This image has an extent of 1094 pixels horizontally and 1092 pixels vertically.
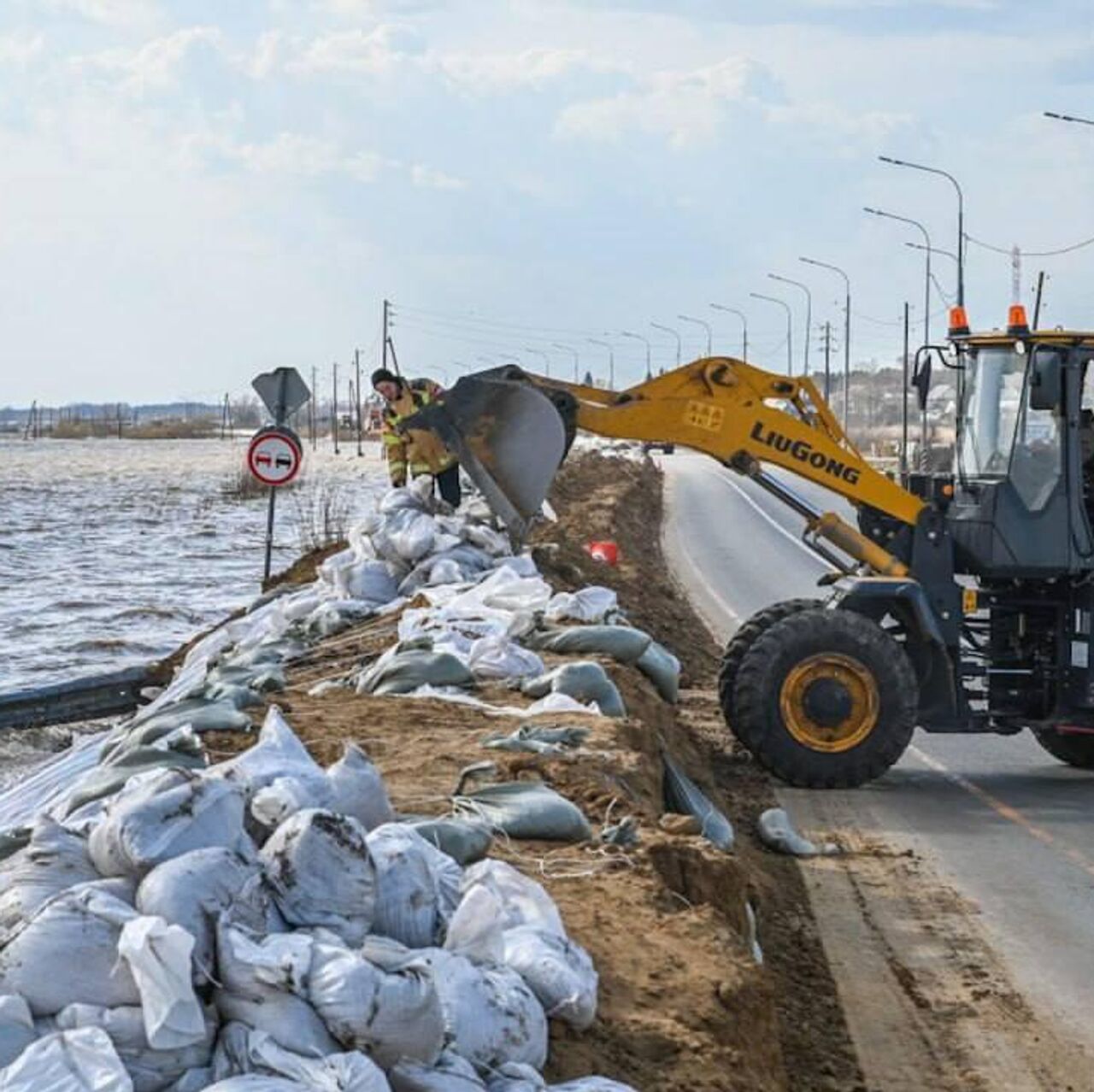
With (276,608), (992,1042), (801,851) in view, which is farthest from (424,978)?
(276,608)

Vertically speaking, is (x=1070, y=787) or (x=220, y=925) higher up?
(x=220, y=925)

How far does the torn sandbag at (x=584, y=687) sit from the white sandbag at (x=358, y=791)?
4.80m

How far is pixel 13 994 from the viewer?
17.5 feet

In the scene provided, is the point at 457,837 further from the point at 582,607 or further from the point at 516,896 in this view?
the point at 582,607

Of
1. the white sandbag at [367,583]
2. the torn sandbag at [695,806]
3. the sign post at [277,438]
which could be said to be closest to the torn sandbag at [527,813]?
the torn sandbag at [695,806]

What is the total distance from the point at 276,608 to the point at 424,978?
531 inches

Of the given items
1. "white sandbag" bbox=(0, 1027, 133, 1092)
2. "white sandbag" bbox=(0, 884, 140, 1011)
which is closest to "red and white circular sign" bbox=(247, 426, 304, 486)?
"white sandbag" bbox=(0, 884, 140, 1011)

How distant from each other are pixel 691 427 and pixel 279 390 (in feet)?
24.5

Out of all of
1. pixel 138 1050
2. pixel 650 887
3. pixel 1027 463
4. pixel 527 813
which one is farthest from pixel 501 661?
pixel 138 1050

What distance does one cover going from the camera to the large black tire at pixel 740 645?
13.7 meters

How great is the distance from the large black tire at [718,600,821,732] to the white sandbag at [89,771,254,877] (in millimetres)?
7628

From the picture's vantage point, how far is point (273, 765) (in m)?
7.31

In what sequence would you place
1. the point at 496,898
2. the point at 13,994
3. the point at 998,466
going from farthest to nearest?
the point at 998,466 < the point at 496,898 < the point at 13,994

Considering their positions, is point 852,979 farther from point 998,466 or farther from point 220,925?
point 998,466
